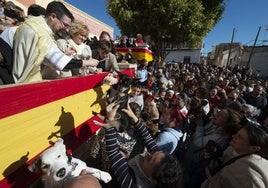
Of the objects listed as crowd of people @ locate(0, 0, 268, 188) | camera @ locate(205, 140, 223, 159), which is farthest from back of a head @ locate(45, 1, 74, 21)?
camera @ locate(205, 140, 223, 159)

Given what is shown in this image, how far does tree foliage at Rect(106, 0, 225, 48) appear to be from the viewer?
1750 centimetres

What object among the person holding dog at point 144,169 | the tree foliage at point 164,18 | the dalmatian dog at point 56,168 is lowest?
the person holding dog at point 144,169

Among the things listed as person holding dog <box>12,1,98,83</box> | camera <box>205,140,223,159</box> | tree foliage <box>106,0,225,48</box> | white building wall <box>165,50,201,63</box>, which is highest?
tree foliage <box>106,0,225,48</box>

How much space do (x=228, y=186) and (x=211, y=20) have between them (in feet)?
66.0

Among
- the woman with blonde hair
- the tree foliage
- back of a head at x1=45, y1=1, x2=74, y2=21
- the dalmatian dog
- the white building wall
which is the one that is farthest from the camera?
the white building wall

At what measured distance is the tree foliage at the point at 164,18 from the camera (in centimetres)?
1750

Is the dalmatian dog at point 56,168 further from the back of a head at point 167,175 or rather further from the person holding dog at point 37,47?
the person holding dog at point 37,47

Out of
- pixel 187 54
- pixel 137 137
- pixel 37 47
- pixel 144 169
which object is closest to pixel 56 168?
pixel 144 169

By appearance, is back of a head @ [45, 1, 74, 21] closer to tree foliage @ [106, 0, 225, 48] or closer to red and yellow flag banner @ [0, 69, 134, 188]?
red and yellow flag banner @ [0, 69, 134, 188]

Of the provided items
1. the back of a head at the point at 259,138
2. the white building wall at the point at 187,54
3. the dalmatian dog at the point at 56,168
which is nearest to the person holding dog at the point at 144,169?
the dalmatian dog at the point at 56,168

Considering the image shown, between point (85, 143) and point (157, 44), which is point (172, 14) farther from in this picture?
point (85, 143)

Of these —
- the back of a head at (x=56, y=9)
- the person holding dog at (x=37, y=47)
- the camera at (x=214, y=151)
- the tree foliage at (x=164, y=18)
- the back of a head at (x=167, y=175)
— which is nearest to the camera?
the back of a head at (x=167, y=175)

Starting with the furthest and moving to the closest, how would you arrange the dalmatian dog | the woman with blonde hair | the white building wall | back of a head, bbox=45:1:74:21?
1. the white building wall
2. the woman with blonde hair
3. back of a head, bbox=45:1:74:21
4. the dalmatian dog

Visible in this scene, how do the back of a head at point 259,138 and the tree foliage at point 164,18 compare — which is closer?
the back of a head at point 259,138
